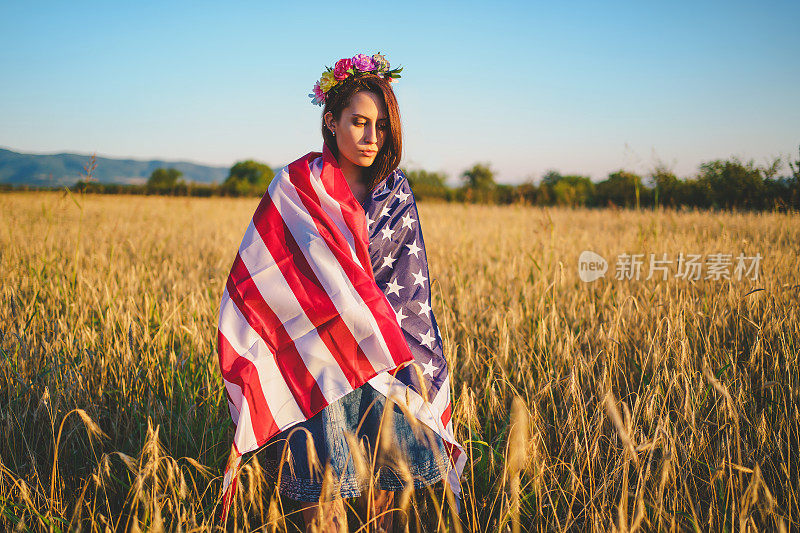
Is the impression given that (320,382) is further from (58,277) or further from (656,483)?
(58,277)

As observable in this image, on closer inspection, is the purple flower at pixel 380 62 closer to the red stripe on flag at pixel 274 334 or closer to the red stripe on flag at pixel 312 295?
the red stripe on flag at pixel 312 295

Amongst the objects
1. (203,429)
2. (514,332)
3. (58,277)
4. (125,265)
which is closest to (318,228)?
(203,429)

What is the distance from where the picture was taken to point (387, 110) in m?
1.57

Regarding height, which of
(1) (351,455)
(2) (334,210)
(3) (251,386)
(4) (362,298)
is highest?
(2) (334,210)

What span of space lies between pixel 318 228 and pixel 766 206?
387 inches

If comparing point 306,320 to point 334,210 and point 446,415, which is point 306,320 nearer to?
point 334,210

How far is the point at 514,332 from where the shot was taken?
2.21 metres

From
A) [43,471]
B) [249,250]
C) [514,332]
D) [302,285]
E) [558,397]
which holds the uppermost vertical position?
[249,250]

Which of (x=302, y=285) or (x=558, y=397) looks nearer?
(x=302, y=285)

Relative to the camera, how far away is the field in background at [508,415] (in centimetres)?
120

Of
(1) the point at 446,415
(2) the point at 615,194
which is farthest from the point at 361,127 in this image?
(2) the point at 615,194

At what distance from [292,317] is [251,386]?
0.81ft

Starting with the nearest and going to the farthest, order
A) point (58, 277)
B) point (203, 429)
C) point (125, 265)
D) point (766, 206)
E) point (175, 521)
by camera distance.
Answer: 1. point (175, 521)
2. point (203, 429)
3. point (58, 277)
4. point (125, 265)
5. point (766, 206)

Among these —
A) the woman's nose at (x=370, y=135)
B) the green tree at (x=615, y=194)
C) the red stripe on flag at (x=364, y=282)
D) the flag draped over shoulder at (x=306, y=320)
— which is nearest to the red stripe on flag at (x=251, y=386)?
the flag draped over shoulder at (x=306, y=320)
